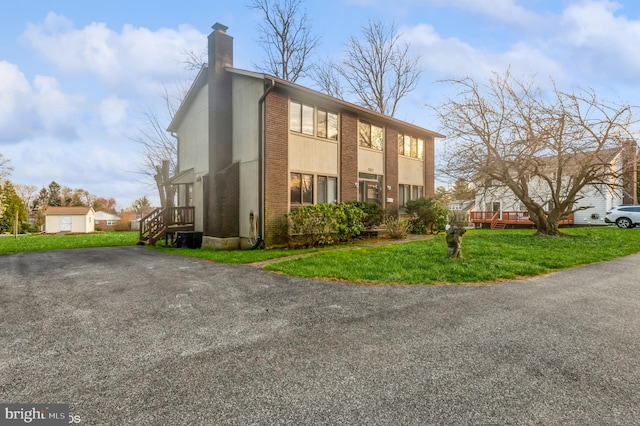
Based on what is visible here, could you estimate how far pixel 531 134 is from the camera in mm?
12453

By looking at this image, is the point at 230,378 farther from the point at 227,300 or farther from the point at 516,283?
the point at 516,283

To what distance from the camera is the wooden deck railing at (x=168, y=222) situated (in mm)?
13727

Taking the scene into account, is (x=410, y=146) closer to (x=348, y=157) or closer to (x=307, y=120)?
(x=348, y=157)

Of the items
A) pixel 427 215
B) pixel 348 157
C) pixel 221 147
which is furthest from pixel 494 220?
pixel 221 147

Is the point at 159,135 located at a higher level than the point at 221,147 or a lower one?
higher

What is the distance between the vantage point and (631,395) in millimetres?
2379

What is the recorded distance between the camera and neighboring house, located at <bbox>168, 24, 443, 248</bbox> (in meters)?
11.3

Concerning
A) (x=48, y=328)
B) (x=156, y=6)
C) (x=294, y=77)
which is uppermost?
(x=294, y=77)

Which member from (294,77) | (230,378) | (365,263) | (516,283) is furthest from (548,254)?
(294,77)

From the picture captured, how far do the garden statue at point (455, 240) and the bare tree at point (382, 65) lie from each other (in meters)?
18.6

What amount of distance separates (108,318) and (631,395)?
5437 mm

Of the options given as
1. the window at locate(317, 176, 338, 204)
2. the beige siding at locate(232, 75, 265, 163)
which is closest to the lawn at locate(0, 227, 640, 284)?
the window at locate(317, 176, 338, 204)

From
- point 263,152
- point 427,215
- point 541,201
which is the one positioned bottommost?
point 427,215

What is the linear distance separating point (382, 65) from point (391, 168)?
12.8 meters
